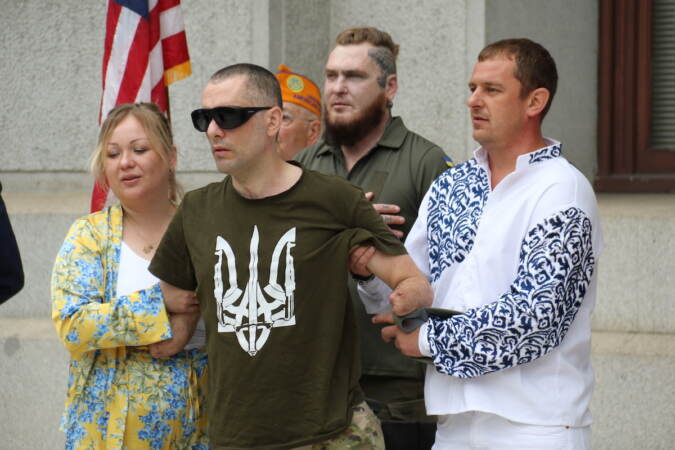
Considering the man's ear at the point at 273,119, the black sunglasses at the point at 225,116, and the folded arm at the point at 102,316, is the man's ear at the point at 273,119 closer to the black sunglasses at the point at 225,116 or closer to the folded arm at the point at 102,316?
the black sunglasses at the point at 225,116

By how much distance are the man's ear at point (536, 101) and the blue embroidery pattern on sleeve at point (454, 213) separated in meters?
0.24

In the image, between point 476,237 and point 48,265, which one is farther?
Answer: point 48,265

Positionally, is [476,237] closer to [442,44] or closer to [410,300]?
[410,300]

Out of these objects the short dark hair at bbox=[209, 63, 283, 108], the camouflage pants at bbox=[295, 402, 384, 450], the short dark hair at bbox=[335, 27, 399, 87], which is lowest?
the camouflage pants at bbox=[295, 402, 384, 450]

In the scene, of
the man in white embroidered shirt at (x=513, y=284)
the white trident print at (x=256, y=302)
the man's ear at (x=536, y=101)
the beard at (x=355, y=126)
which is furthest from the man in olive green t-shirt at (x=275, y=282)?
the beard at (x=355, y=126)

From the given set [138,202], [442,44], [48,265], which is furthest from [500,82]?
[48,265]

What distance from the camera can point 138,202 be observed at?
343 cm

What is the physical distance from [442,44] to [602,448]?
2501 millimetres

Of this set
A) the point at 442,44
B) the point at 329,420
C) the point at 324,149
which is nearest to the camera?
the point at 329,420

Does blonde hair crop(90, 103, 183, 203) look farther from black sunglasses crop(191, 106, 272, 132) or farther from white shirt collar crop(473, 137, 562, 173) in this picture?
white shirt collar crop(473, 137, 562, 173)

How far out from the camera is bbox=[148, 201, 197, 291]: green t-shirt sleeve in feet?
10.3

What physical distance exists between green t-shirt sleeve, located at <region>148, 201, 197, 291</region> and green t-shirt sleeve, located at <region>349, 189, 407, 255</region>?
517 millimetres

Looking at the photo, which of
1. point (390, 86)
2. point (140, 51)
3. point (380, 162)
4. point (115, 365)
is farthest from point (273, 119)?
point (140, 51)

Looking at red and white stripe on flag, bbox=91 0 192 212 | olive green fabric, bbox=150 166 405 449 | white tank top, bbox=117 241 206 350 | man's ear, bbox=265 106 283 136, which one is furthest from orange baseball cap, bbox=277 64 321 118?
olive green fabric, bbox=150 166 405 449
